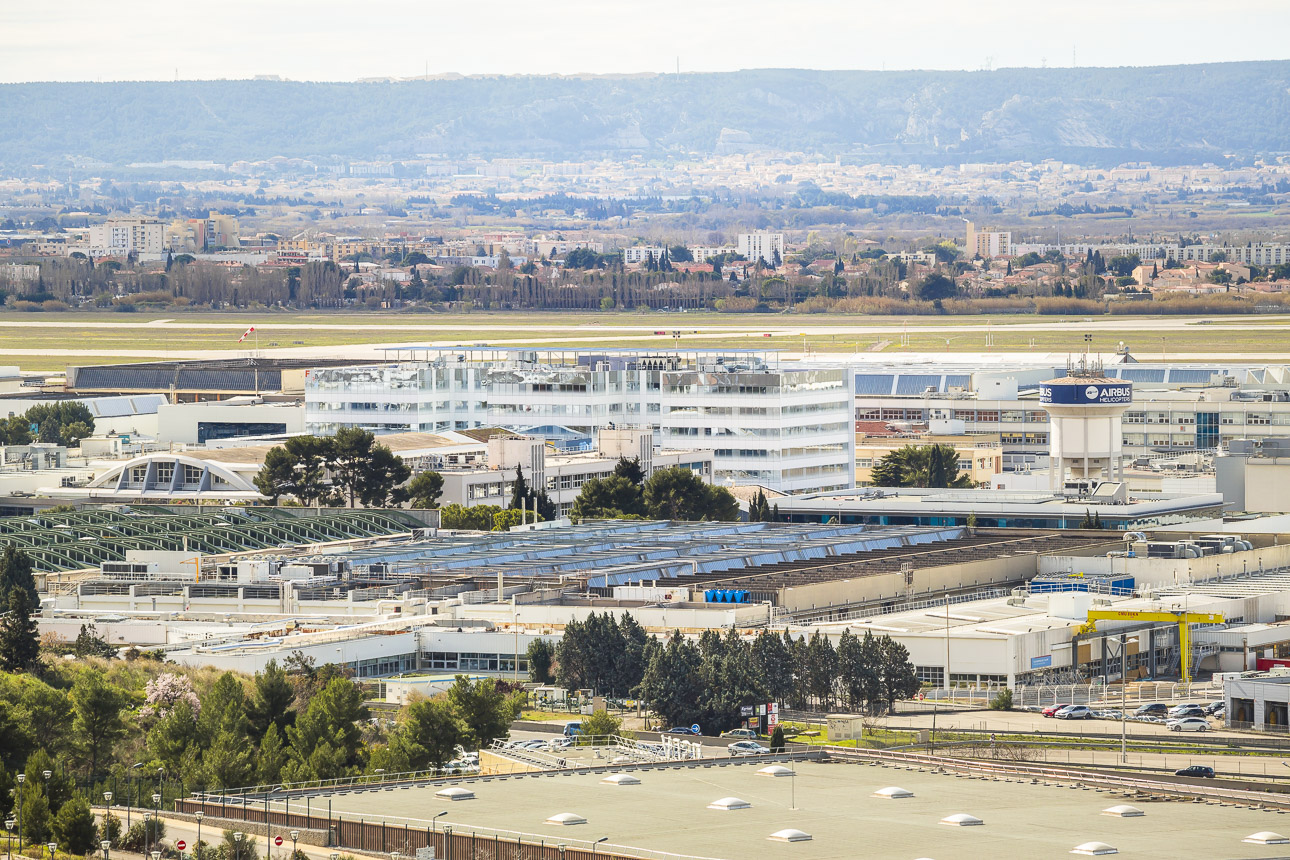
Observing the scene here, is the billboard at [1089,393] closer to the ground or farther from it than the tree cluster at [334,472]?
farther from it

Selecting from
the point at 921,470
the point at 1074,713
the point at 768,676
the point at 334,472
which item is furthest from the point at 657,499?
the point at 1074,713

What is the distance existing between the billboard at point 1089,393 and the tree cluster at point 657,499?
12083 millimetres

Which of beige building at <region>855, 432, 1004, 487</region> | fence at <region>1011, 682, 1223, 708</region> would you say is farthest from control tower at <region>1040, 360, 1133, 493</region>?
fence at <region>1011, 682, 1223, 708</region>

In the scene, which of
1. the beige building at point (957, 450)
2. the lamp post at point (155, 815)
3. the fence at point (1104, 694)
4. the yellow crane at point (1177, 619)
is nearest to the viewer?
the lamp post at point (155, 815)

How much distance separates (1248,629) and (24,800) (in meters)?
30.6

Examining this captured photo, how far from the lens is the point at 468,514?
267ft

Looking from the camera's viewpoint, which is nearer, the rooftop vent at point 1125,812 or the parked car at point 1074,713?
the rooftop vent at point 1125,812

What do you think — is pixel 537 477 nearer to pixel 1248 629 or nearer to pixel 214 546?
pixel 214 546

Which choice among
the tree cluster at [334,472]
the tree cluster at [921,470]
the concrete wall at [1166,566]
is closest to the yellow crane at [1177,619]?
the concrete wall at [1166,566]

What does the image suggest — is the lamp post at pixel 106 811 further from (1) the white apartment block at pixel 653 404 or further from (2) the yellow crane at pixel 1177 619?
(1) the white apartment block at pixel 653 404

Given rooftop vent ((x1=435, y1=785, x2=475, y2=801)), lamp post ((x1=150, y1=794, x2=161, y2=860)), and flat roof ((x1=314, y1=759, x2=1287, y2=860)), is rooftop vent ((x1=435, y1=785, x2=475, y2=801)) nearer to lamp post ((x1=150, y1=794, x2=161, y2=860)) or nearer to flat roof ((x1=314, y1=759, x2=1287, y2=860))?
flat roof ((x1=314, y1=759, x2=1287, y2=860))

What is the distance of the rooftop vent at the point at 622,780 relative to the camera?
1415 inches

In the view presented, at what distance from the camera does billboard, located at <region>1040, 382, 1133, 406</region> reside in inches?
3420

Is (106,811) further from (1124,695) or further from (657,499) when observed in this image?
(657,499)
